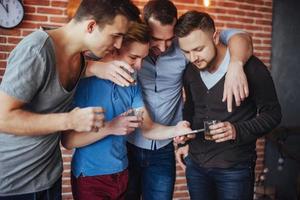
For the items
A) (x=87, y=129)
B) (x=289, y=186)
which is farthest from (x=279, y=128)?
(x=87, y=129)

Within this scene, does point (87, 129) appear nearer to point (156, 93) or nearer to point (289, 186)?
point (156, 93)

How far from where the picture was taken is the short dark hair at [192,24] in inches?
71.4

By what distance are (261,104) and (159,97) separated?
519 mm

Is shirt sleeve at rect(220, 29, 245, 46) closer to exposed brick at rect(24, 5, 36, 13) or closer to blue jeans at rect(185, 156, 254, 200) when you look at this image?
blue jeans at rect(185, 156, 254, 200)

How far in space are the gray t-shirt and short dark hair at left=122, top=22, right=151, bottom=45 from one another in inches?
16.2

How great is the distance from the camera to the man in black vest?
1.78 metres

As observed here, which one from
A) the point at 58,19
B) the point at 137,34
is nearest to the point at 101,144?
the point at 137,34

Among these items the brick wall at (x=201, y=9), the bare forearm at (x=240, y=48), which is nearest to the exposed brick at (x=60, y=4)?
the brick wall at (x=201, y=9)

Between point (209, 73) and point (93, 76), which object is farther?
point (209, 73)

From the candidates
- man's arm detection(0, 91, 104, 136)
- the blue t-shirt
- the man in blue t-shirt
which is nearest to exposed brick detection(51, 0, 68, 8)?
the man in blue t-shirt

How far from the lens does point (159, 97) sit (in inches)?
76.0

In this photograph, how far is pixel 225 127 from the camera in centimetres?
167

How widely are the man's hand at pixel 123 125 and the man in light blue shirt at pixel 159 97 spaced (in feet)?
1.03

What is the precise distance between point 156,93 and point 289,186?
252cm
